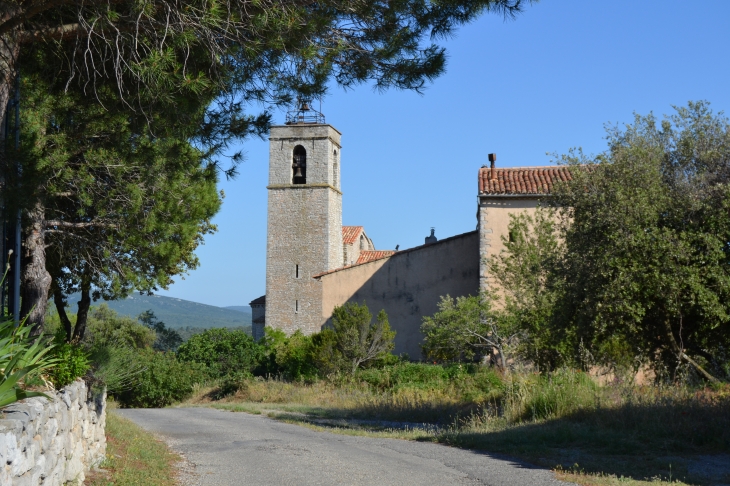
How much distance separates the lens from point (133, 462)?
33.2 feet

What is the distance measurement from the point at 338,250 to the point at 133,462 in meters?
36.8

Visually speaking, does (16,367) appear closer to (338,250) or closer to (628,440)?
(628,440)

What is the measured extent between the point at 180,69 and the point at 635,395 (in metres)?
8.89

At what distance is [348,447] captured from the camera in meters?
12.1

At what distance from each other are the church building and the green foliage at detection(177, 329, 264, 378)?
339 cm

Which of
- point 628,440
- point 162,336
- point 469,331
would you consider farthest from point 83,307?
point 162,336

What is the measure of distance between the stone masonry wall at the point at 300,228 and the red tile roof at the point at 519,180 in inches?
657

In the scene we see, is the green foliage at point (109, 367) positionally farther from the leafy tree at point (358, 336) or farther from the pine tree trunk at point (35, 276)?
the leafy tree at point (358, 336)

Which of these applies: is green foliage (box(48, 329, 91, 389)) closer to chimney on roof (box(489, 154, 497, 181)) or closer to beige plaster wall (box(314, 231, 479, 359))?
chimney on roof (box(489, 154, 497, 181))

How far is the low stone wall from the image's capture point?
508 cm

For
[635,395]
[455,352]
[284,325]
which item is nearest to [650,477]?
[635,395]

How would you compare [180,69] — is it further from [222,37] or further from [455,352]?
[455,352]

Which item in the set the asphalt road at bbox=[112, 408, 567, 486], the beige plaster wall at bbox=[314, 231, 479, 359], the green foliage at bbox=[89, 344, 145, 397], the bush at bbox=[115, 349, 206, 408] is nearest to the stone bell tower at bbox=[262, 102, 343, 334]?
the beige plaster wall at bbox=[314, 231, 479, 359]

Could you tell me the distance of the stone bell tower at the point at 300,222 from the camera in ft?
143
